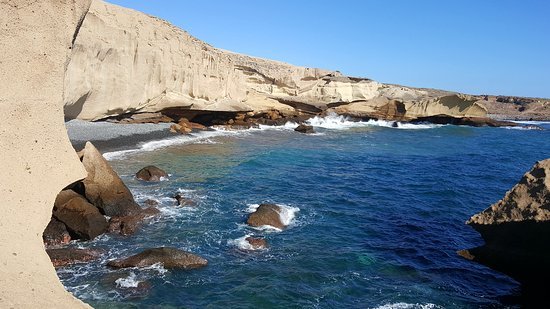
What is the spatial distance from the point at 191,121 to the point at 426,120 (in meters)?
40.3

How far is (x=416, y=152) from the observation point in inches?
1388

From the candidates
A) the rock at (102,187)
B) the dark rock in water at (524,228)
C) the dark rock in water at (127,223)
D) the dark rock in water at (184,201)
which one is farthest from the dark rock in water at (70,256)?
the dark rock in water at (524,228)

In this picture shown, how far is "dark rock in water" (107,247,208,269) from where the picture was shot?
10.6 m

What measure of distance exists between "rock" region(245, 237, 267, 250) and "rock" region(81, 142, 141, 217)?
4.41 metres

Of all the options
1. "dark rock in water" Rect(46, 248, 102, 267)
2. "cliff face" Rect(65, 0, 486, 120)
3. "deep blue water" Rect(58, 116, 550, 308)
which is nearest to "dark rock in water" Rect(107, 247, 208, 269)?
"deep blue water" Rect(58, 116, 550, 308)

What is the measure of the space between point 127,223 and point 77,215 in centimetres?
153

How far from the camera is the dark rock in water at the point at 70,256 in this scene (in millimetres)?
10602

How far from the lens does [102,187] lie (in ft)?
44.7

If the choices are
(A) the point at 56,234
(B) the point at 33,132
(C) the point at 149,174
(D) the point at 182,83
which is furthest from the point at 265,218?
(D) the point at 182,83

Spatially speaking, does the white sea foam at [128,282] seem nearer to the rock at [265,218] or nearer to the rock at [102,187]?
the rock at [102,187]

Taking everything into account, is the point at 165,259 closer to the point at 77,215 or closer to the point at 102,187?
the point at 77,215

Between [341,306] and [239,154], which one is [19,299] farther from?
[239,154]

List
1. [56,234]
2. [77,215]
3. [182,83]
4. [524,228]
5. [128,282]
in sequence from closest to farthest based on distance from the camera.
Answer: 1. [524,228]
2. [128,282]
3. [56,234]
4. [77,215]
5. [182,83]

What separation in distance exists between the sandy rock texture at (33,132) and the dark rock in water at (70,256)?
5.29m
